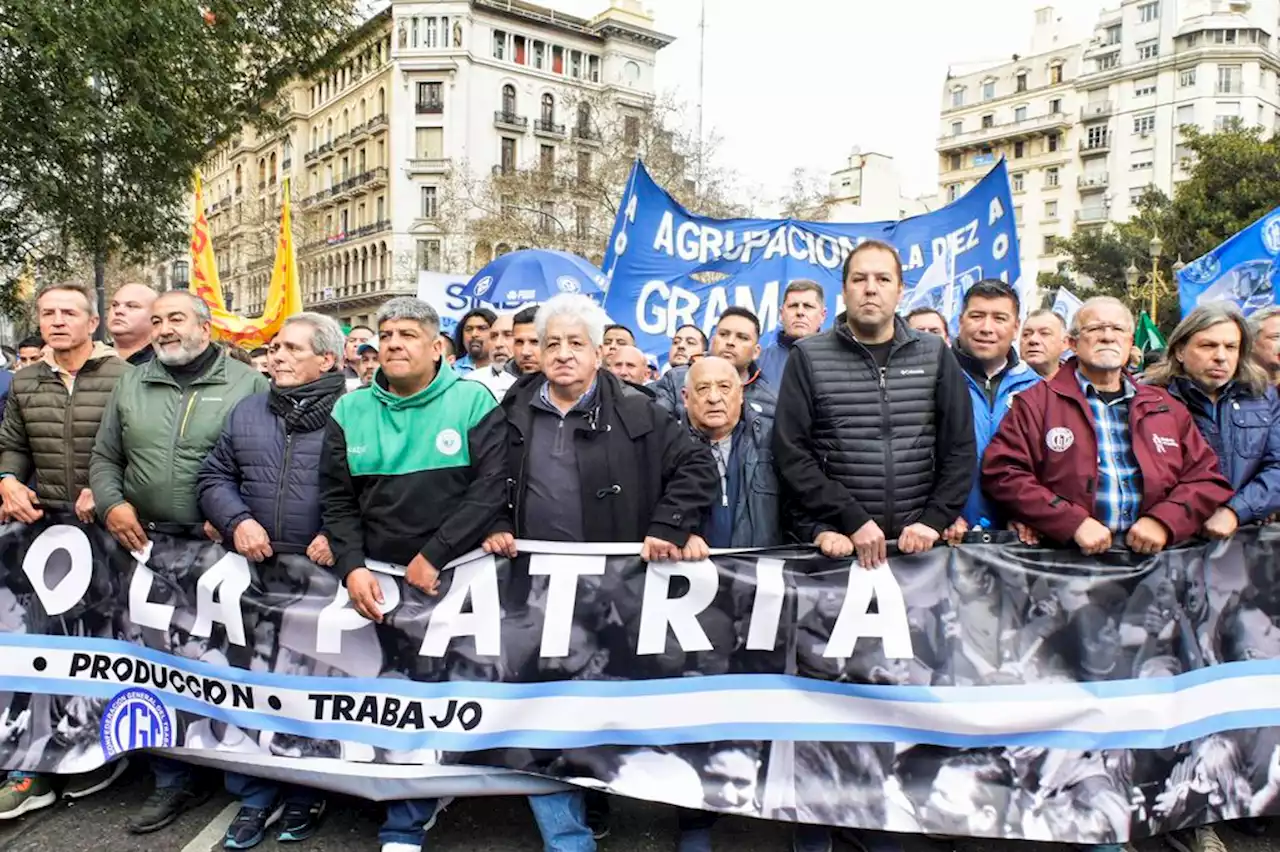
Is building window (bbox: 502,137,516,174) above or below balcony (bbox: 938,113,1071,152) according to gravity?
below

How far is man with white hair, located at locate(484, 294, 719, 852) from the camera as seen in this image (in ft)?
11.1

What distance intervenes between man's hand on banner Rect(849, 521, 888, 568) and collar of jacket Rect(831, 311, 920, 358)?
0.68 metres

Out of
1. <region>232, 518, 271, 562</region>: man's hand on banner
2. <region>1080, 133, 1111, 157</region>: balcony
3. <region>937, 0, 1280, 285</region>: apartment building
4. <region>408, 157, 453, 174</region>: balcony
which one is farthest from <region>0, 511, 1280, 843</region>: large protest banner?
<region>1080, 133, 1111, 157</region>: balcony

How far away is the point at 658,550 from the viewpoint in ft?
11.0

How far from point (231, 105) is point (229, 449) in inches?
329

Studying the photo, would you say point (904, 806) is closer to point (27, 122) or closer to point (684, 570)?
point (684, 570)

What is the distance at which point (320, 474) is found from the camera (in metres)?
3.51

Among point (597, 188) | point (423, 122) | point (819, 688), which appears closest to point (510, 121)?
point (423, 122)

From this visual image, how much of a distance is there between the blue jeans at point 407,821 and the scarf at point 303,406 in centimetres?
147

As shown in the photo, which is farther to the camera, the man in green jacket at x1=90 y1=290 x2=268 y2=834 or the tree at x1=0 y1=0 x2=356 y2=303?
the tree at x1=0 y1=0 x2=356 y2=303

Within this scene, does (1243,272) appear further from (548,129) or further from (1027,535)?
(548,129)

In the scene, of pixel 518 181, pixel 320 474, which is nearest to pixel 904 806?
pixel 320 474

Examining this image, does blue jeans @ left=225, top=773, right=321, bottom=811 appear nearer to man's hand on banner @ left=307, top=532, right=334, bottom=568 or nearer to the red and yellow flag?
man's hand on banner @ left=307, top=532, right=334, bottom=568

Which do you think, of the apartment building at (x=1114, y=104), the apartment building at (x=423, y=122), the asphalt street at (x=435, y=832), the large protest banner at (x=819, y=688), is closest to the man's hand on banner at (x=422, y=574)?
the large protest banner at (x=819, y=688)
